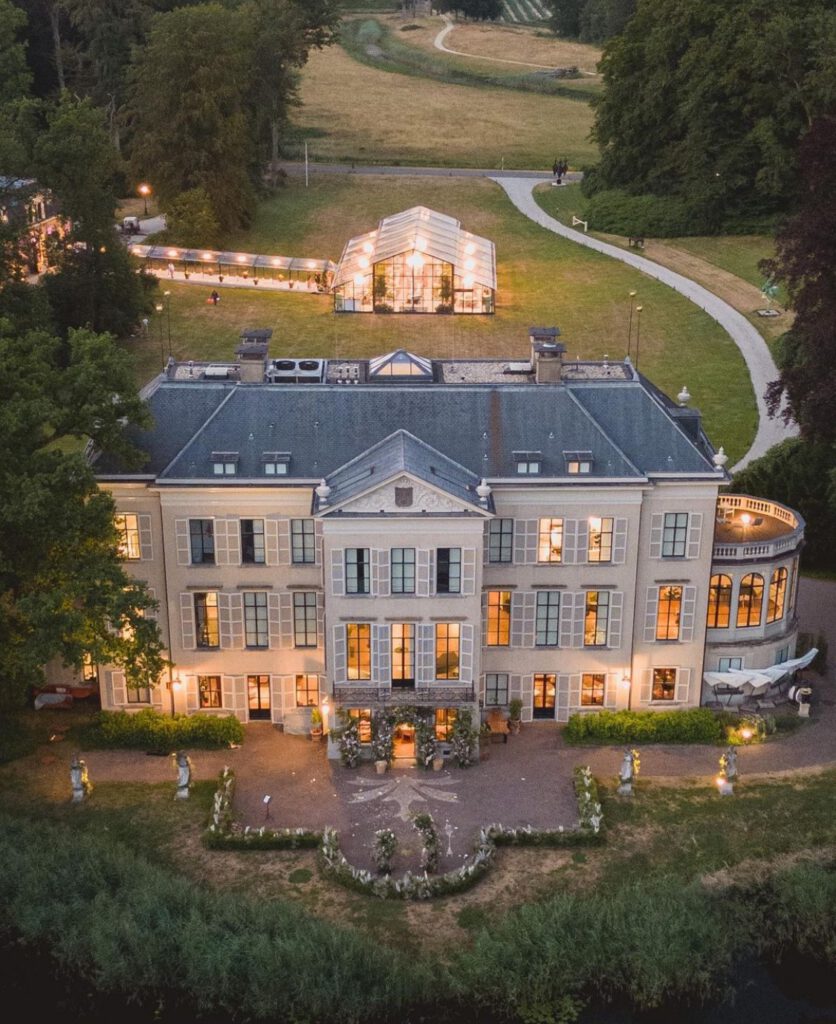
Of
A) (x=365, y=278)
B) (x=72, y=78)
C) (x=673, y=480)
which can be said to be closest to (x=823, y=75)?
(x=365, y=278)

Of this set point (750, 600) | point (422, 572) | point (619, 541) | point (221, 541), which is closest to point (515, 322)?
point (750, 600)

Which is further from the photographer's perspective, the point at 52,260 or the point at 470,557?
the point at 52,260

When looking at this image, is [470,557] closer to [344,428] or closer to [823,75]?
[344,428]

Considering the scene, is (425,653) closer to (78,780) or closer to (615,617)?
(615,617)

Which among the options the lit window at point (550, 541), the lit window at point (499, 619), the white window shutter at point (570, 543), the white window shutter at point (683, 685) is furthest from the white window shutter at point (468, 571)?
the white window shutter at point (683, 685)

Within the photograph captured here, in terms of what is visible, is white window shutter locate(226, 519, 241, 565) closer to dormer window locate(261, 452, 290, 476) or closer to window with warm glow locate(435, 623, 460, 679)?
dormer window locate(261, 452, 290, 476)

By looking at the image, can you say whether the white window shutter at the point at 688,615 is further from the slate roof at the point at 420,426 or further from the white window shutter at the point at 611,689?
the slate roof at the point at 420,426

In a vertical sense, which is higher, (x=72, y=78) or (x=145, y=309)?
(x=72, y=78)
